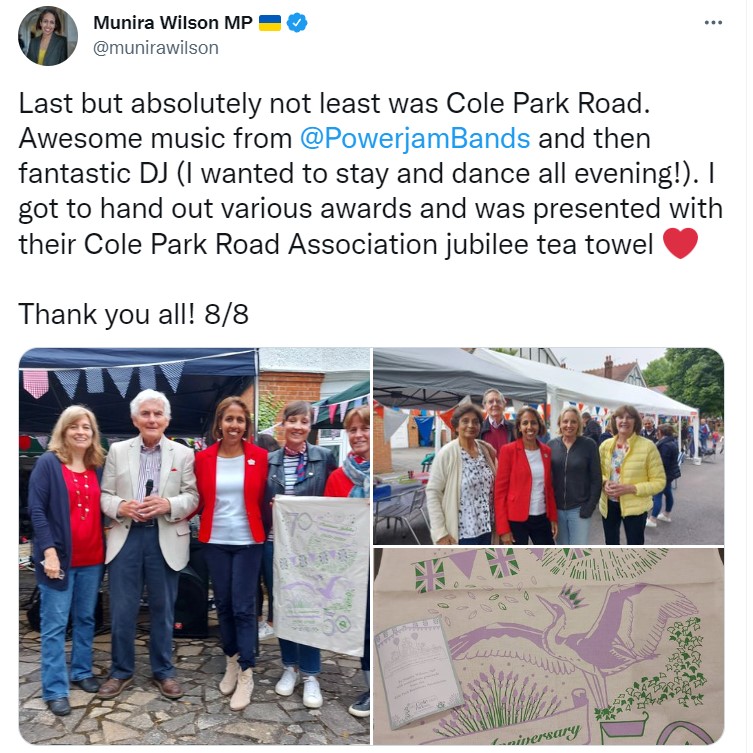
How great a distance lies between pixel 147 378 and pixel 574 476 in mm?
A: 2253

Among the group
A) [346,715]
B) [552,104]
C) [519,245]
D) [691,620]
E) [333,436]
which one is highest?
[552,104]

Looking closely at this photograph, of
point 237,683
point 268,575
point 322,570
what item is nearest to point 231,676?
point 237,683

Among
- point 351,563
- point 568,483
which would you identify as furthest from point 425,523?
point 568,483

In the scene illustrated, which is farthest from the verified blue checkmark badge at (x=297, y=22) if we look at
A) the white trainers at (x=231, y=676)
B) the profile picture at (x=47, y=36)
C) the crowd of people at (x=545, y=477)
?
the white trainers at (x=231, y=676)

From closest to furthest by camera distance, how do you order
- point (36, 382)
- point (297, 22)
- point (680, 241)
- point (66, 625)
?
1. point (297, 22)
2. point (680, 241)
3. point (36, 382)
4. point (66, 625)

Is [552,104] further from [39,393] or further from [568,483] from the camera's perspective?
[39,393]

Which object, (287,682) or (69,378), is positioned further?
(287,682)

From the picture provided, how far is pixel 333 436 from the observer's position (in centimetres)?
375

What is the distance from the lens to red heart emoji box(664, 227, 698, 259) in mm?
3615

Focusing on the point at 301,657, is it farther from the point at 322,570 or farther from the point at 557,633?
the point at 557,633

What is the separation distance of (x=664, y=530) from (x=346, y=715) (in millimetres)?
1891

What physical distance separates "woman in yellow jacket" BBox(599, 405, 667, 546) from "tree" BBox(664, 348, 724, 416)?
0.80 ft

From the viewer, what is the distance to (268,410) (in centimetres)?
380

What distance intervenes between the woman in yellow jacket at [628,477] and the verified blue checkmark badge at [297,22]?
2.45 m
